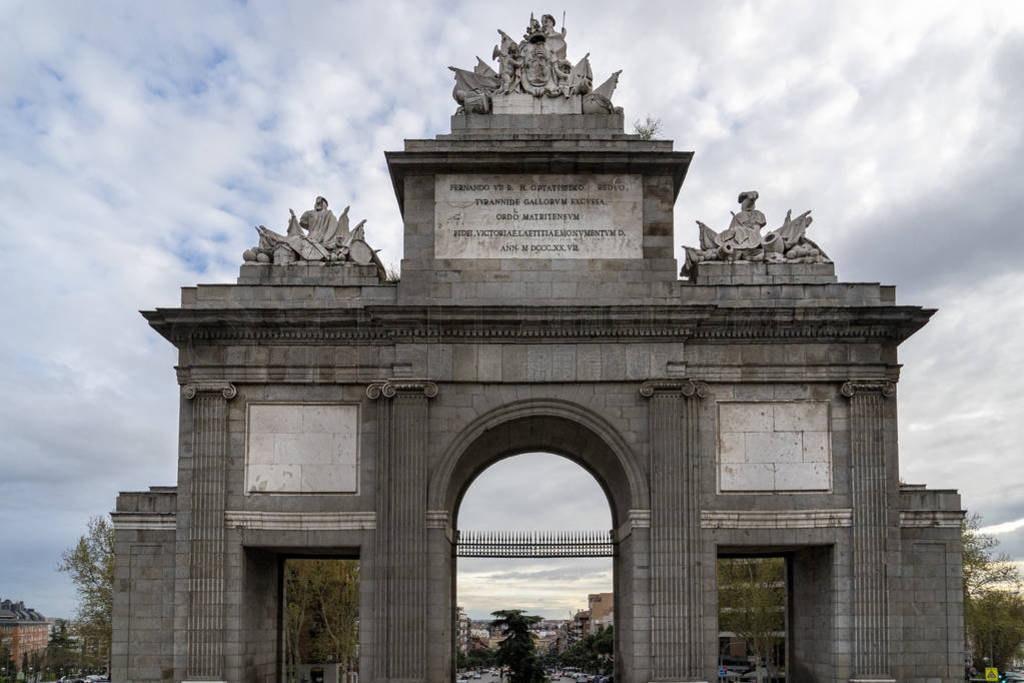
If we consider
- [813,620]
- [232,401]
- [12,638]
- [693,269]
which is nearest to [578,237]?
[693,269]

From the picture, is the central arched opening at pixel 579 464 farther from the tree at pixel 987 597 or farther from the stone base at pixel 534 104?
the tree at pixel 987 597

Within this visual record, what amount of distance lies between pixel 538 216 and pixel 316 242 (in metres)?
5.47

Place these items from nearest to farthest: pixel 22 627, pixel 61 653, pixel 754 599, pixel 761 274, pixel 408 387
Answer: pixel 408 387, pixel 761 274, pixel 754 599, pixel 61 653, pixel 22 627

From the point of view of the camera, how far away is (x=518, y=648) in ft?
196

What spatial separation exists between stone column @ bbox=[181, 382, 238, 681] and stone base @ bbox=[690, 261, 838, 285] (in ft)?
38.2

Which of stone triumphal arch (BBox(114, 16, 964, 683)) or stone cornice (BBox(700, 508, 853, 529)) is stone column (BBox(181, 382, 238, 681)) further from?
stone cornice (BBox(700, 508, 853, 529))

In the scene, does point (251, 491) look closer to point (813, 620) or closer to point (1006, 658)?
Result: point (813, 620)

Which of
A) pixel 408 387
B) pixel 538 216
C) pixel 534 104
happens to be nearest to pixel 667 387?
pixel 538 216

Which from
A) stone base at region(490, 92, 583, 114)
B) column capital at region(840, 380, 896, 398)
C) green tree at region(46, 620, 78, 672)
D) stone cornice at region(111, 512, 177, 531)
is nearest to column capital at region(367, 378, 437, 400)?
stone cornice at region(111, 512, 177, 531)

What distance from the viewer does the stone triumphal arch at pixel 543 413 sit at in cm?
2462

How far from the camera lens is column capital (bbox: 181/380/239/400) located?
997 inches

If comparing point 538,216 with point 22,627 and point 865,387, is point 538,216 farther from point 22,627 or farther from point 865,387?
point 22,627

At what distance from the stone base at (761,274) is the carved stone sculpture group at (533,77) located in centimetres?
471

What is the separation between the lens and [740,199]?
2683 centimetres
